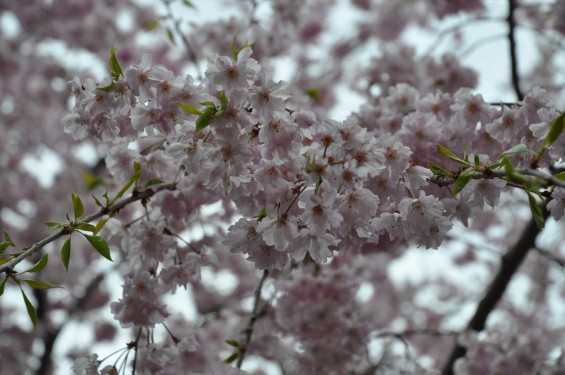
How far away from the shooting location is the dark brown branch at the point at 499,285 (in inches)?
156

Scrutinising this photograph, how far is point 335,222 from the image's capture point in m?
1.70

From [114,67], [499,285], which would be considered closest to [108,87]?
[114,67]

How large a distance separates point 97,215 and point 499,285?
3.02 m

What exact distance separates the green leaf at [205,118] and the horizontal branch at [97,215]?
603 mm

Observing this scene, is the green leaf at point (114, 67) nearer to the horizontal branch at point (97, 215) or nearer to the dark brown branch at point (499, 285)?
the horizontal branch at point (97, 215)

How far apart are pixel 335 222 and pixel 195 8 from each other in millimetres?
2210

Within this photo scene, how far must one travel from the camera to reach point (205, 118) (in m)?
1.70

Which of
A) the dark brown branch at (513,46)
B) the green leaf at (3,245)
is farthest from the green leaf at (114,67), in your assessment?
the dark brown branch at (513,46)

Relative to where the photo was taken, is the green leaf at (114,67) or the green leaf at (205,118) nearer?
the green leaf at (205,118)

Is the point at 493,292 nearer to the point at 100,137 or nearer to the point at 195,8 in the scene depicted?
the point at 195,8

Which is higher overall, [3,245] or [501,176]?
[3,245]

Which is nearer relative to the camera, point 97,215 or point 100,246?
point 100,246

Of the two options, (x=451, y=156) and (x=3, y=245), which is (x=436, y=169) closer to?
(x=451, y=156)

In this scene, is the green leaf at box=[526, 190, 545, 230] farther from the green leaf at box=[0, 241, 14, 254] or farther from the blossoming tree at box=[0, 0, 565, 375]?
the green leaf at box=[0, 241, 14, 254]
